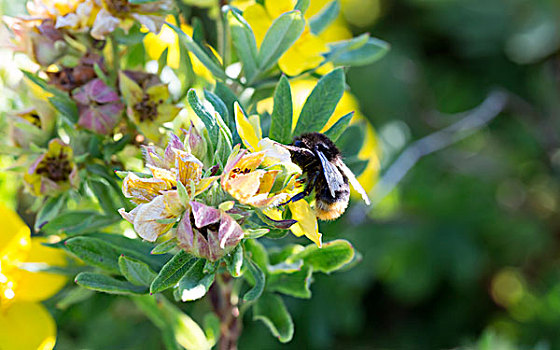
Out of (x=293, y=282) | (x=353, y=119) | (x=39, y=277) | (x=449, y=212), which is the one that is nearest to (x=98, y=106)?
(x=39, y=277)

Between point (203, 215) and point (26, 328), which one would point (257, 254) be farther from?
point (26, 328)

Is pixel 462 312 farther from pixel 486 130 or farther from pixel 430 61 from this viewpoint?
pixel 430 61

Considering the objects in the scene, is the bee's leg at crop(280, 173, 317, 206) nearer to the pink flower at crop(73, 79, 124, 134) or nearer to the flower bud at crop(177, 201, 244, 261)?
the flower bud at crop(177, 201, 244, 261)

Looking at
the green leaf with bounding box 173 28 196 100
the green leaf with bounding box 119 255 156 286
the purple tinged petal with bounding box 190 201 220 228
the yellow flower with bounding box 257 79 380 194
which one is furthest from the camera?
the yellow flower with bounding box 257 79 380 194

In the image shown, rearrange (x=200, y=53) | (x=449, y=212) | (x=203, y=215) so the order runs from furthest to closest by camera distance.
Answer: (x=449, y=212)
(x=200, y=53)
(x=203, y=215)

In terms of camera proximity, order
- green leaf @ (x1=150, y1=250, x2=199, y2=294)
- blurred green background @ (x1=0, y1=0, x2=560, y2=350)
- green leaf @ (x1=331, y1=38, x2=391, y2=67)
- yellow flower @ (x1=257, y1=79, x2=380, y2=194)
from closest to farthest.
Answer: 1. green leaf @ (x1=150, y1=250, x2=199, y2=294)
2. green leaf @ (x1=331, y1=38, x2=391, y2=67)
3. yellow flower @ (x1=257, y1=79, x2=380, y2=194)
4. blurred green background @ (x1=0, y1=0, x2=560, y2=350)

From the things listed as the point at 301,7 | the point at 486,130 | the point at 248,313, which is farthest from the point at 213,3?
the point at 486,130

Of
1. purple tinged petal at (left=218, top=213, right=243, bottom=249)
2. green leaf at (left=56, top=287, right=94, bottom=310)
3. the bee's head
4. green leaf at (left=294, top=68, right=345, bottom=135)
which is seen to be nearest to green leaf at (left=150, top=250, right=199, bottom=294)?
purple tinged petal at (left=218, top=213, right=243, bottom=249)
